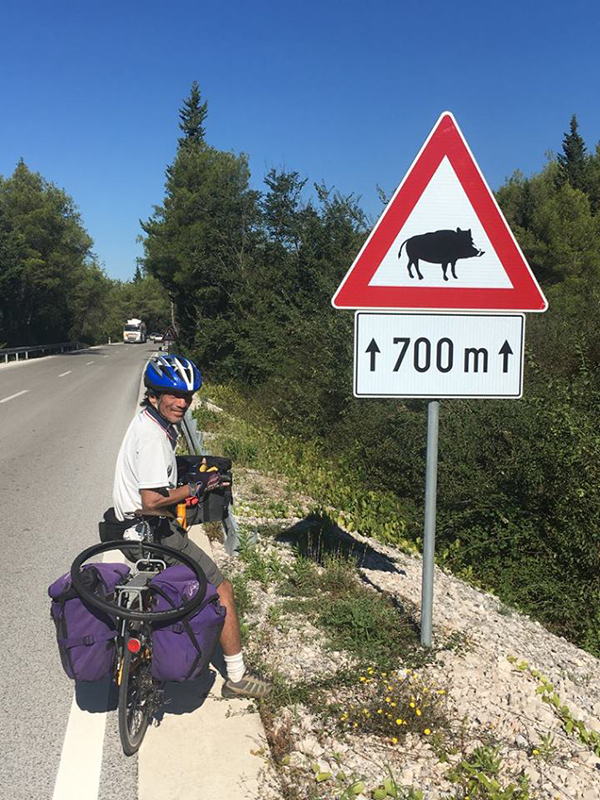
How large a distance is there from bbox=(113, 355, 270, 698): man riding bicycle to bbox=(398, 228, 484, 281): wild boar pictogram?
1.29 meters

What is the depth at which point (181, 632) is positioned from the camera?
9.31ft

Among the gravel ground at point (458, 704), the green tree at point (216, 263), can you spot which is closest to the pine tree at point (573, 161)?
the green tree at point (216, 263)

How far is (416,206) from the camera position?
11.2 ft

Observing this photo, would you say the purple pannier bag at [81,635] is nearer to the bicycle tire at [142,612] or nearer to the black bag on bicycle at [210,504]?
the bicycle tire at [142,612]

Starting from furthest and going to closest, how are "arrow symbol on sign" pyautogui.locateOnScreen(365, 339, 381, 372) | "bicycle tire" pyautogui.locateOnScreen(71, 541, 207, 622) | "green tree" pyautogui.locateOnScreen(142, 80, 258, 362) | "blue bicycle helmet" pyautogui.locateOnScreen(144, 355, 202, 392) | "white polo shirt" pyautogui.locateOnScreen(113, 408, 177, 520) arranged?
"green tree" pyautogui.locateOnScreen(142, 80, 258, 362)
"arrow symbol on sign" pyautogui.locateOnScreen(365, 339, 381, 372)
"blue bicycle helmet" pyautogui.locateOnScreen(144, 355, 202, 392)
"white polo shirt" pyautogui.locateOnScreen(113, 408, 177, 520)
"bicycle tire" pyautogui.locateOnScreen(71, 541, 207, 622)

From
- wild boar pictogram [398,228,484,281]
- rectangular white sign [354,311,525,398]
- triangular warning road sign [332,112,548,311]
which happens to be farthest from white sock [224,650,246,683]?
wild boar pictogram [398,228,484,281]

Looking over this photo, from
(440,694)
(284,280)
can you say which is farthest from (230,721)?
(284,280)

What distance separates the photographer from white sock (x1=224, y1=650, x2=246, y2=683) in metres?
3.32

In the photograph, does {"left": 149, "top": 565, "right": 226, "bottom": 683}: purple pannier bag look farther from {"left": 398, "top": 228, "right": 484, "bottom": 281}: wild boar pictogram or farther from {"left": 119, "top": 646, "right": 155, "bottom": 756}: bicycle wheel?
{"left": 398, "top": 228, "right": 484, "bottom": 281}: wild boar pictogram

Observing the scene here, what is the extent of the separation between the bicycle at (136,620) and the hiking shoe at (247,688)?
15.5 inches

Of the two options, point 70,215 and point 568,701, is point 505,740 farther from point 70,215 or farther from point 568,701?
point 70,215

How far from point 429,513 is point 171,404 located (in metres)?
1.52

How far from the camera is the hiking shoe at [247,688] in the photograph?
335 cm

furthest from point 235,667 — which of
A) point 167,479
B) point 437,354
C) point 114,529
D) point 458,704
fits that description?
point 437,354
